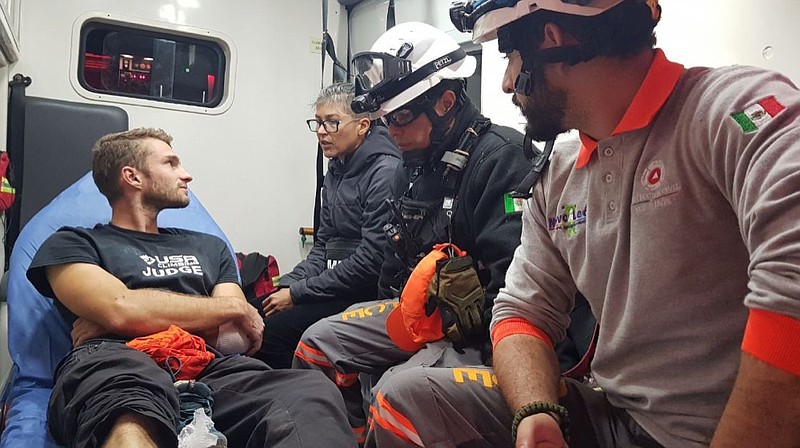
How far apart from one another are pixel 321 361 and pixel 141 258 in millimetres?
773

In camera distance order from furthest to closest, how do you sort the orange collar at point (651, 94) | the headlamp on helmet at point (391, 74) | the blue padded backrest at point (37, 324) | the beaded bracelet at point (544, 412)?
1. the headlamp on helmet at point (391, 74)
2. the blue padded backrest at point (37, 324)
3. the beaded bracelet at point (544, 412)
4. the orange collar at point (651, 94)

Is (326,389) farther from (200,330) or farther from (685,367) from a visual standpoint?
(685,367)

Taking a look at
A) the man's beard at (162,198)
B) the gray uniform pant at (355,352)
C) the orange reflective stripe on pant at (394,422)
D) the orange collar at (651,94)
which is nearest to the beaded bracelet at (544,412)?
the orange reflective stripe on pant at (394,422)

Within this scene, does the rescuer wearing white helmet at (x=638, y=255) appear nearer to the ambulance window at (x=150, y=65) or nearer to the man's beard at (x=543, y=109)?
the man's beard at (x=543, y=109)

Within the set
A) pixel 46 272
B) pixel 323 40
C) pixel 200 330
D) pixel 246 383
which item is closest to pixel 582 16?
pixel 246 383

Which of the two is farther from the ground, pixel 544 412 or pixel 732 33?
pixel 732 33

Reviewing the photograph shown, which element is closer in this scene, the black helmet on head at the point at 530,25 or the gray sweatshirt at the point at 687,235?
the gray sweatshirt at the point at 687,235

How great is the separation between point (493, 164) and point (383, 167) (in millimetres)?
1011

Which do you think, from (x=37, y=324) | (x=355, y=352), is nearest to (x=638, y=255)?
(x=355, y=352)

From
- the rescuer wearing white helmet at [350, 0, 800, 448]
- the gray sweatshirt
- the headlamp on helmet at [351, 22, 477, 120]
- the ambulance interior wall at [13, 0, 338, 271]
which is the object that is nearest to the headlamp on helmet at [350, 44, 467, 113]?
the headlamp on helmet at [351, 22, 477, 120]

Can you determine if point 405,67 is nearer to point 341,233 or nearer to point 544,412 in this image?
point 341,233

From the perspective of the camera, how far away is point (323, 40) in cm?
431

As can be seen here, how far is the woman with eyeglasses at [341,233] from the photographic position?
288 centimetres

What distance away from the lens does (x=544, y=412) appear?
1.28 m
